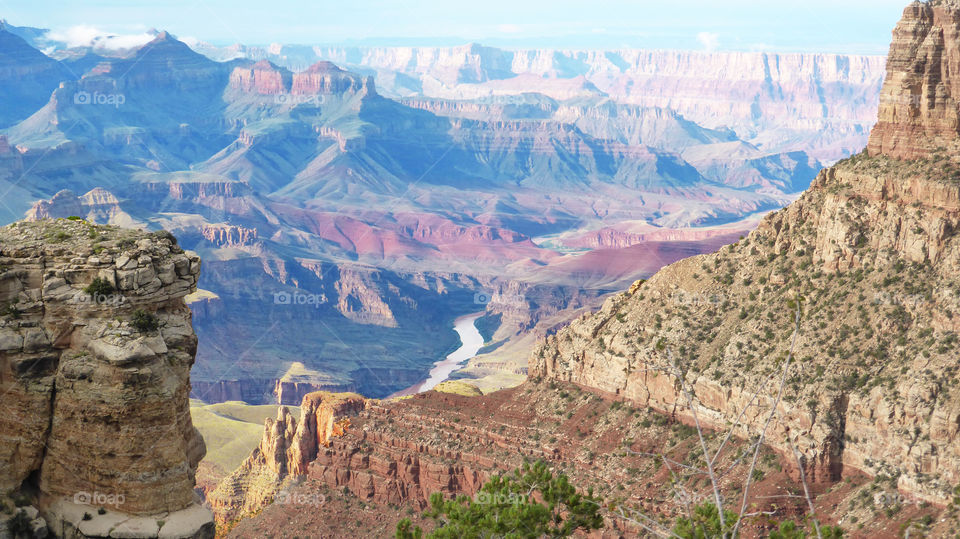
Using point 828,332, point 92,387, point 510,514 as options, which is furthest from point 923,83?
point 92,387

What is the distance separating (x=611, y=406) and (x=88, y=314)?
4730 cm

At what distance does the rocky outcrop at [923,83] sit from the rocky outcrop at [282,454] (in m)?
46.6

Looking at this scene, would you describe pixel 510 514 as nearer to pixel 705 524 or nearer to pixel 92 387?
pixel 705 524

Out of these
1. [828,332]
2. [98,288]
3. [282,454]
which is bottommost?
[282,454]

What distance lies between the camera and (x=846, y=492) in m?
65.2

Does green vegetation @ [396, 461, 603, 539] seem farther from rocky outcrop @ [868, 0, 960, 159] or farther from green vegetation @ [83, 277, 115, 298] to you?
rocky outcrop @ [868, 0, 960, 159]

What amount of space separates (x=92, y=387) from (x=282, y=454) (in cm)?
6465

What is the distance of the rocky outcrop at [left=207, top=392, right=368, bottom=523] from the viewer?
97.2 metres

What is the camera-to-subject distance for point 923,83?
253 feet

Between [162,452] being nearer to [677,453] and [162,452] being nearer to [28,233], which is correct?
[28,233]

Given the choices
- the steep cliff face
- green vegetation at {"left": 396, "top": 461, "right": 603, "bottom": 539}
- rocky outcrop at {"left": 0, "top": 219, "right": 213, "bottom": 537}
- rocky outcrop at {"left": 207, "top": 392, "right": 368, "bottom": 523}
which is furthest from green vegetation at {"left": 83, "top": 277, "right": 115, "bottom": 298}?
rocky outcrop at {"left": 207, "top": 392, "right": 368, "bottom": 523}

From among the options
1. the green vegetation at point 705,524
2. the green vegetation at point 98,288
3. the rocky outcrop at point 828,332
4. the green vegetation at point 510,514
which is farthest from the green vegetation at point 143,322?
the rocky outcrop at point 828,332

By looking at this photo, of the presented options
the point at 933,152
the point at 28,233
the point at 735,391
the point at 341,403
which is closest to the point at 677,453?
the point at 735,391

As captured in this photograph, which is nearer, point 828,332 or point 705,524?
point 705,524
